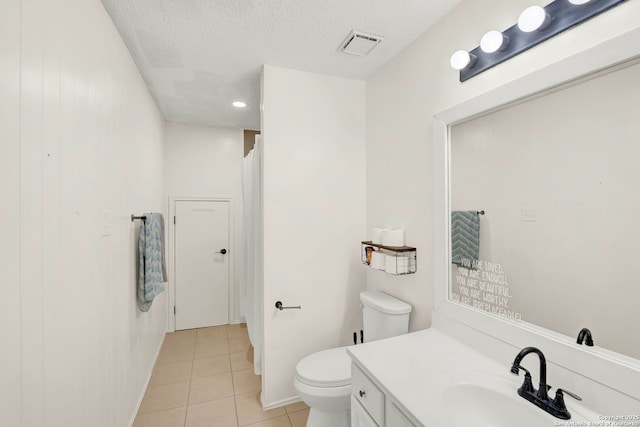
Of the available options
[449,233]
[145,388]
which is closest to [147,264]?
[145,388]


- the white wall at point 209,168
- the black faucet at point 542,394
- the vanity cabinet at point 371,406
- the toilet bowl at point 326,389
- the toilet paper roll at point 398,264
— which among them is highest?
the white wall at point 209,168

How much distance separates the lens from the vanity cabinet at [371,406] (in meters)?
1.04

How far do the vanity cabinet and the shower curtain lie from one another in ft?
3.52

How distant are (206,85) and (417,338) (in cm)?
244

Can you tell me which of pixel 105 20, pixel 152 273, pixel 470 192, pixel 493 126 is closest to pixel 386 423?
pixel 470 192

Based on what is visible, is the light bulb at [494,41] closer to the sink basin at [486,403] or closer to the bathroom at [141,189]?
the bathroom at [141,189]

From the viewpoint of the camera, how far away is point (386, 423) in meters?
1.10

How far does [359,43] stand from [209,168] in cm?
249

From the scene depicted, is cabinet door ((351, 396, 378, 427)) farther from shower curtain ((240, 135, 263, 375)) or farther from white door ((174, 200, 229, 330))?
white door ((174, 200, 229, 330))

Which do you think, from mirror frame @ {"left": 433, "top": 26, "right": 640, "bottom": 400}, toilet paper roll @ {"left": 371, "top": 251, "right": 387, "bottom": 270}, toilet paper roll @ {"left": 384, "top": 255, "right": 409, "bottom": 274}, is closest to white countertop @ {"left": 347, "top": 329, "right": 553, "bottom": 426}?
mirror frame @ {"left": 433, "top": 26, "right": 640, "bottom": 400}

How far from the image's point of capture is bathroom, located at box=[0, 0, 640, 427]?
89 centimetres

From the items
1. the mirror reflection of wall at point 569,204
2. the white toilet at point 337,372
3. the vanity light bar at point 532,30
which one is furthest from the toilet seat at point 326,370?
the vanity light bar at point 532,30

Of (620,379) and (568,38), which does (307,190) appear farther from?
(620,379)

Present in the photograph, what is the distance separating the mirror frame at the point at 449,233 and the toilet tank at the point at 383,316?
266mm
